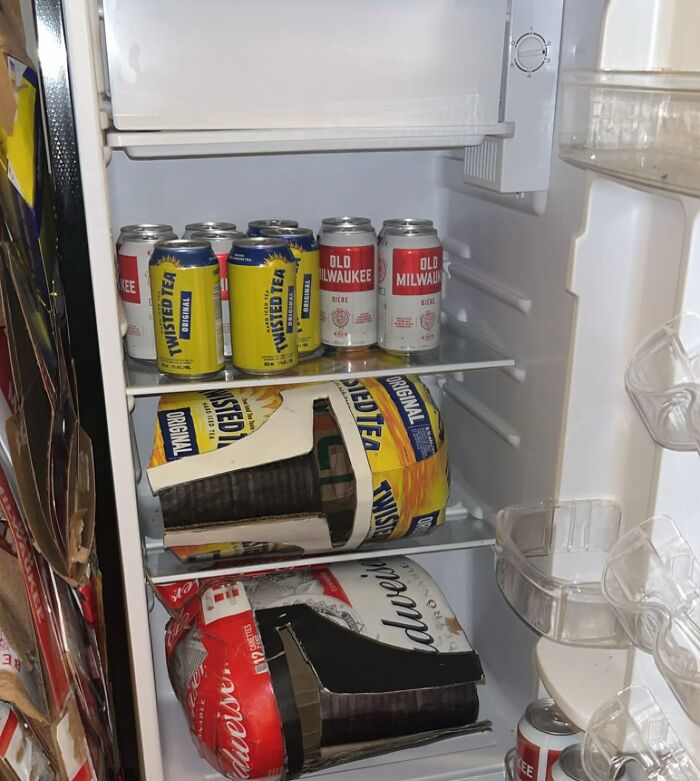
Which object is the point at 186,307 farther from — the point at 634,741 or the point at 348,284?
the point at 634,741

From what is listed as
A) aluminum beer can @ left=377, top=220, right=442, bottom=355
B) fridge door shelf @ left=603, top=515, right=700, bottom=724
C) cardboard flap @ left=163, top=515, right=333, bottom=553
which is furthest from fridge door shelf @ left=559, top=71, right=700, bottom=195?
cardboard flap @ left=163, top=515, right=333, bottom=553

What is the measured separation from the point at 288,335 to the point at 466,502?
1.67ft

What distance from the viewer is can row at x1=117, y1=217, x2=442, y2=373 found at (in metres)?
1.17

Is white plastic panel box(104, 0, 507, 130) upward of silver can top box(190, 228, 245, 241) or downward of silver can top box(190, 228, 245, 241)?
upward

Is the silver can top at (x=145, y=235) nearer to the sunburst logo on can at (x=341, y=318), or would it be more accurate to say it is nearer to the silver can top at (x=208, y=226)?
the silver can top at (x=208, y=226)

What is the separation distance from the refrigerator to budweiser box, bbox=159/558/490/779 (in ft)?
0.30

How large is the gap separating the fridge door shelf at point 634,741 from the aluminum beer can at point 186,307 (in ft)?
2.19

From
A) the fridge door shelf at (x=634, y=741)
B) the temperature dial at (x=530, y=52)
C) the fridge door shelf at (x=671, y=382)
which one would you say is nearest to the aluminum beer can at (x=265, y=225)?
the temperature dial at (x=530, y=52)

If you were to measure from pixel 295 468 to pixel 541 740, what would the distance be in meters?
0.50

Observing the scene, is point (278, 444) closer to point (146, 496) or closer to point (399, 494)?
point (399, 494)

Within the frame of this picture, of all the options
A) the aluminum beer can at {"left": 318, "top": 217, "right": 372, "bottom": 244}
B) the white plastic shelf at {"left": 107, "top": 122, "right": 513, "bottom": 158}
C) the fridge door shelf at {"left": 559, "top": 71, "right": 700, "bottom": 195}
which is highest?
the fridge door shelf at {"left": 559, "top": 71, "right": 700, "bottom": 195}

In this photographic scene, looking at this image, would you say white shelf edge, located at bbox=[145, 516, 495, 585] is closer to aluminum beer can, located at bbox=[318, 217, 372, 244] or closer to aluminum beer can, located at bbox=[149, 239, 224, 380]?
aluminum beer can, located at bbox=[149, 239, 224, 380]

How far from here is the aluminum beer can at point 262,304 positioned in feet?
3.63

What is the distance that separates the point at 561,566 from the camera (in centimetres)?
95
